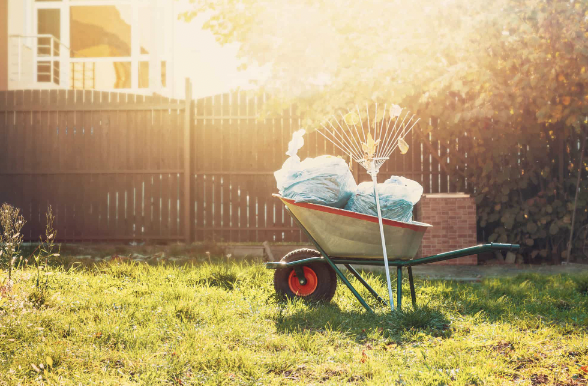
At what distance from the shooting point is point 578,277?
5312mm

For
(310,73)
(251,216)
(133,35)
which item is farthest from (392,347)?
(133,35)

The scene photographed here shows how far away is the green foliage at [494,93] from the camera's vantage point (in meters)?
6.28

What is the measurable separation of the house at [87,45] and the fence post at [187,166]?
568cm

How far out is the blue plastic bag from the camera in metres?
4.07

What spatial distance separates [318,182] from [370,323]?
101 centimetres

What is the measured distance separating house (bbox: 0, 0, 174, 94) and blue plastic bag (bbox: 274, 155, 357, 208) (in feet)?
33.5

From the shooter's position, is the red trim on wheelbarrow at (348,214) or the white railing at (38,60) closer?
the red trim on wheelbarrow at (348,214)

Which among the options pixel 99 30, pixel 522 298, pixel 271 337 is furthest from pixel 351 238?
pixel 99 30

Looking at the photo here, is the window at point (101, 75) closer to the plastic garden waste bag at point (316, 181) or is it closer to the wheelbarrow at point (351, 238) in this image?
the plastic garden waste bag at point (316, 181)

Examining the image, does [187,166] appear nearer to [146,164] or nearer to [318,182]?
[146,164]

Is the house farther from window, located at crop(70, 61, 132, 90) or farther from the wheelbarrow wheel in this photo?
the wheelbarrow wheel

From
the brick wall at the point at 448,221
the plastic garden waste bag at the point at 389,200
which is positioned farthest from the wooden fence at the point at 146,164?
the plastic garden waste bag at the point at 389,200

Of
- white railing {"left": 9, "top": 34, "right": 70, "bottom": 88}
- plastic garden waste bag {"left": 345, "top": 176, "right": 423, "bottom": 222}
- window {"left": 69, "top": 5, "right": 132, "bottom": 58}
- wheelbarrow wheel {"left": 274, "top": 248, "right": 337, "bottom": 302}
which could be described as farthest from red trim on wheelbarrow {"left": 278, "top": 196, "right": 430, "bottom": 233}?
window {"left": 69, "top": 5, "right": 132, "bottom": 58}

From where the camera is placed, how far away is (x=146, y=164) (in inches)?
346
